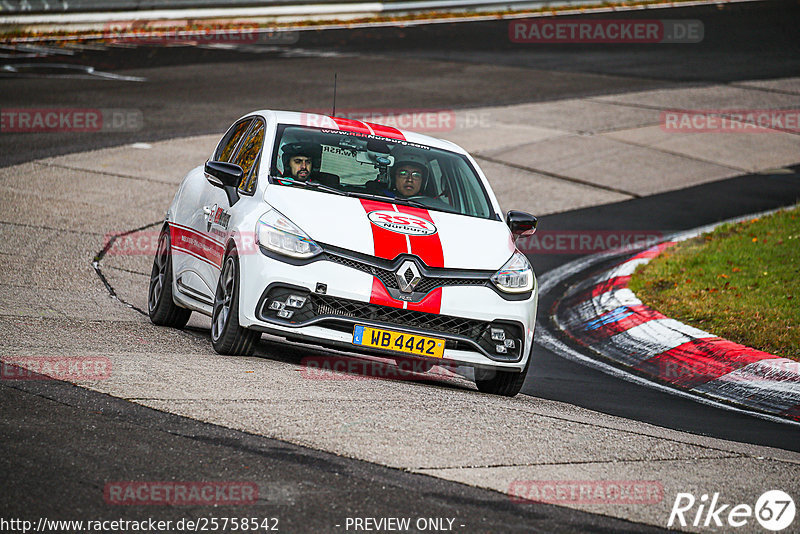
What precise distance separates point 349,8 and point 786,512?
29.5 meters

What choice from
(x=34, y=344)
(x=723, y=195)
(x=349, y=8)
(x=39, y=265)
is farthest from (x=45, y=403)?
(x=349, y=8)

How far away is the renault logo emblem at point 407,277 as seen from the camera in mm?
7250

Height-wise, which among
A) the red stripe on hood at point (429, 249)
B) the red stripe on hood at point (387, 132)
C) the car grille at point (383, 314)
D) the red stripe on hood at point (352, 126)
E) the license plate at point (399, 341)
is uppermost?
the red stripe on hood at point (352, 126)

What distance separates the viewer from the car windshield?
8.23 metres

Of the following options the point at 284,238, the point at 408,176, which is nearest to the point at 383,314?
the point at 284,238

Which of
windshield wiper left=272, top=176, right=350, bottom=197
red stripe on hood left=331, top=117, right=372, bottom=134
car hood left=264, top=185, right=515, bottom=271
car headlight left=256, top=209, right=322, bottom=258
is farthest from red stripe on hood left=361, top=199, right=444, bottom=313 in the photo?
red stripe on hood left=331, top=117, right=372, bottom=134

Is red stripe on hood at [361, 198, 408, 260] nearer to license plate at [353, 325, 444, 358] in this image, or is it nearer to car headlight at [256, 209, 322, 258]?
car headlight at [256, 209, 322, 258]

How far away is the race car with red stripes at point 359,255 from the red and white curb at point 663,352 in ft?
5.88

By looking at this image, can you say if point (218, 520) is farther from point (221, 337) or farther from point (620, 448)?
point (221, 337)

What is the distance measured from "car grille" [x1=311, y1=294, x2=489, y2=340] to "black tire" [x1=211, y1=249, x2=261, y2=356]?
547 mm

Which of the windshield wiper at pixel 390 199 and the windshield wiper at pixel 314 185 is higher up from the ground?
the windshield wiper at pixel 314 185

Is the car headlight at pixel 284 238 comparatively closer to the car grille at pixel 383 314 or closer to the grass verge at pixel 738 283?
the car grille at pixel 383 314

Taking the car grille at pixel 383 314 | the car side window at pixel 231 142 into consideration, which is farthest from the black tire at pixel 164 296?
the car grille at pixel 383 314

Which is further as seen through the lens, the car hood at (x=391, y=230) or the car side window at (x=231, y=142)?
the car side window at (x=231, y=142)
